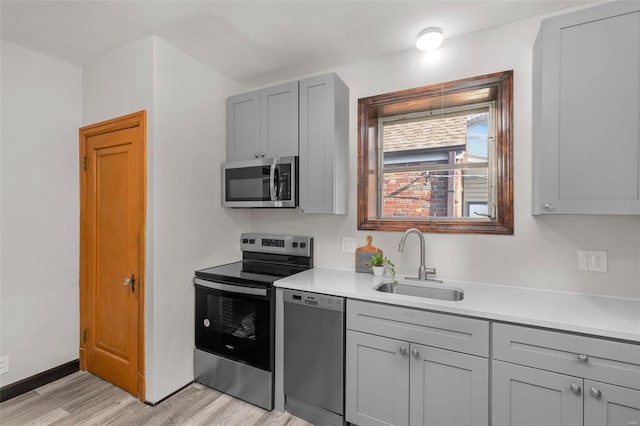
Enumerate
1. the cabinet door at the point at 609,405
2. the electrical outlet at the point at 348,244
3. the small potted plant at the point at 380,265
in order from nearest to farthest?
1. the cabinet door at the point at 609,405
2. the small potted plant at the point at 380,265
3. the electrical outlet at the point at 348,244

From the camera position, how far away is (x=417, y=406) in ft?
5.41

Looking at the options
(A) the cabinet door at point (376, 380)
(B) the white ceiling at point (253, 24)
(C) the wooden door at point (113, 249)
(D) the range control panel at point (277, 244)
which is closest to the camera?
(A) the cabinet door at point (376, 380)

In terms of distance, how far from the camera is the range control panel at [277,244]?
2.64 meters

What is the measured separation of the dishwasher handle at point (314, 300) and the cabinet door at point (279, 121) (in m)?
1.06

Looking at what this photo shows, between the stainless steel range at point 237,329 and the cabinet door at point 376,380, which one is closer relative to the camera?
the cabinet door at point 376,380

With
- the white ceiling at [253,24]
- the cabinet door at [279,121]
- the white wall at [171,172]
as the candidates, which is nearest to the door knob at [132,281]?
the white wall at [171,172]

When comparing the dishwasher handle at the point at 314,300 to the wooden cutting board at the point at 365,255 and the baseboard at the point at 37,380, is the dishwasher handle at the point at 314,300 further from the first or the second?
the baseboard at the point at 37,380

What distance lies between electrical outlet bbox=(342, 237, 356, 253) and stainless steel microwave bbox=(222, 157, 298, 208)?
529 mm

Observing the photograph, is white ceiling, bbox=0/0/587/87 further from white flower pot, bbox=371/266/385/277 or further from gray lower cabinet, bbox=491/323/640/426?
gray lower cabinet, bbox=491/323/640/426

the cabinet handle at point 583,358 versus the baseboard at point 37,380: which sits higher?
the cabinet handle at point 583,358

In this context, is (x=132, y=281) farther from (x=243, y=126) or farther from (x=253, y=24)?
(x=253, y=24)

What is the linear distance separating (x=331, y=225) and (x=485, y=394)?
1.54m

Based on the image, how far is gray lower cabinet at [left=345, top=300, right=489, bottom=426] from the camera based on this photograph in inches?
59.9

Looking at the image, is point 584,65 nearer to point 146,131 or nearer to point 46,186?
point 146,131
